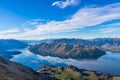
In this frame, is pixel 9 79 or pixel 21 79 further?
pixel 21 79
